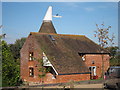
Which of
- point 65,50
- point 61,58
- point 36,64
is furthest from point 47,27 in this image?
point 36,64

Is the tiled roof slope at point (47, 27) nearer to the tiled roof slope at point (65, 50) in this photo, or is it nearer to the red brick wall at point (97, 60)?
the tiled roof slope at point (65, 50)

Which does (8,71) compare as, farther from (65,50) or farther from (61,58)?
(65,50)

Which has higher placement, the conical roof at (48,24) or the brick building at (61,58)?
the conical roof at (48,24)

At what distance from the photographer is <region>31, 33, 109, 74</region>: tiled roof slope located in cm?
2717

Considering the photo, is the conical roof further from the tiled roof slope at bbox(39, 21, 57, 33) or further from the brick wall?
the brick wall

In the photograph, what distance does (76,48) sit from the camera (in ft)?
105

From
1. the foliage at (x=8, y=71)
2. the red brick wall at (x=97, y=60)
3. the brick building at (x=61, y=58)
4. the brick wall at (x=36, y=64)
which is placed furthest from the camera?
the red brick wall at (x=97, y=60)

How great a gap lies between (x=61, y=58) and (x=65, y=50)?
2.49 m

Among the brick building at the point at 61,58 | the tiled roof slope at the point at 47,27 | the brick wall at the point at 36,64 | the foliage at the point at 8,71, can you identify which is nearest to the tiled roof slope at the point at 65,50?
the brick building at the point at 61,58

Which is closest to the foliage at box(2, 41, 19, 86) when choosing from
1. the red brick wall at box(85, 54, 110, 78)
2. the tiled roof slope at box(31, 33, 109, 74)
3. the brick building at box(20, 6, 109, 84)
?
the brick building at box(20, 6, 109, 84)

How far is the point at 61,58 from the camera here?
28266 mm

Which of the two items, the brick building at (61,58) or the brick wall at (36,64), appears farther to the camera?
the brick wall at (36,64)

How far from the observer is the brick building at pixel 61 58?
2666cm

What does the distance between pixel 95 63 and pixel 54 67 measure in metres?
8.97
